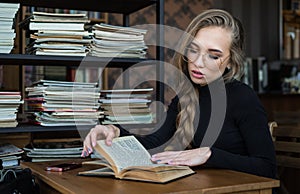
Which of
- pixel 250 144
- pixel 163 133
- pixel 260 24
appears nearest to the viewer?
pixel 250 144

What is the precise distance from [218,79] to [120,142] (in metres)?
0.48

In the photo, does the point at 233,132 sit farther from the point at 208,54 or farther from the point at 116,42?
the point at 116,42

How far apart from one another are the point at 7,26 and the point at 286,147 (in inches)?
46.5

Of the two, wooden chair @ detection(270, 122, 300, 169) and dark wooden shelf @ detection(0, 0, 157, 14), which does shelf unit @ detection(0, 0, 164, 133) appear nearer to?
dark wooden shelf @ detection(0, 0, 157, 14)

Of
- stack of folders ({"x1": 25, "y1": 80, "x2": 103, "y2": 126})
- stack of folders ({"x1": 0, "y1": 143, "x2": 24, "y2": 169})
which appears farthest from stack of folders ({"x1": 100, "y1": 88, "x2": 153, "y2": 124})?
stack of folders ({"x1": 0, "y1": 143, "x2": 24, "y2": 169})

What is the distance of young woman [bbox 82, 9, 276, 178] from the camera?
1.48m

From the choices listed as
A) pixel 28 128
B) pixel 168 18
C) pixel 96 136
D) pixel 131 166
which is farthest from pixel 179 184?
pixel 168 18

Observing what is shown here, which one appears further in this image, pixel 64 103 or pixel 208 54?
pixel 64 103

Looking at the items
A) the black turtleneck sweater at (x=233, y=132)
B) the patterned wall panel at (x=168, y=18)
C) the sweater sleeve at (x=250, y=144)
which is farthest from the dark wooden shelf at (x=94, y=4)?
the patterned wall panel at (x=168, y=18)

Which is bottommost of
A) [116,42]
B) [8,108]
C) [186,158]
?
[186,158]

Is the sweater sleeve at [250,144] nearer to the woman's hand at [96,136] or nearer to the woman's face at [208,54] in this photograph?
the woman's face at [208,54]

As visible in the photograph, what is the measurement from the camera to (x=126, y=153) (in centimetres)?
137

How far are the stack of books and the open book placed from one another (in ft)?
2.03

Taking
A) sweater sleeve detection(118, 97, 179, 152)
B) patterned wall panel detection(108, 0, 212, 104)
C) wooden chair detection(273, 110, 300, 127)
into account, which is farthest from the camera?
patterned wall panel detection(108, 0, 212, 104)
